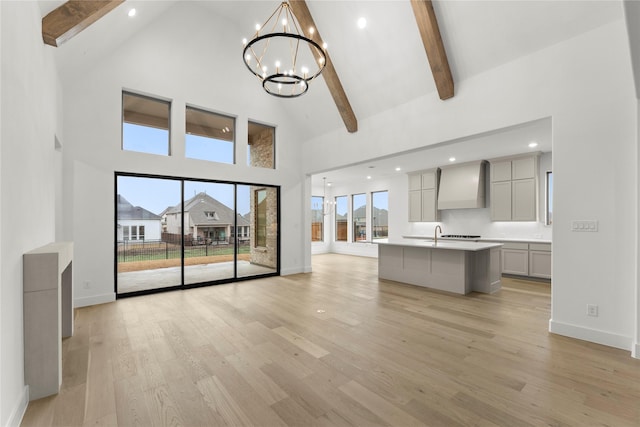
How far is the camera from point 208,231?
602 centimetres

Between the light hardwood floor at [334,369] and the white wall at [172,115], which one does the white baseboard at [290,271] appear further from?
the light hardwood floor at [334,369]

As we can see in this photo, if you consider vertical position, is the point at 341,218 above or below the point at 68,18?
below

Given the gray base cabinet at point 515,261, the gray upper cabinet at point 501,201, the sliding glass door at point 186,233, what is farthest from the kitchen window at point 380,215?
the sliding glass door at point 186,233

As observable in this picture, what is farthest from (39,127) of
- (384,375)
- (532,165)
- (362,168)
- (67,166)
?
(532,165)

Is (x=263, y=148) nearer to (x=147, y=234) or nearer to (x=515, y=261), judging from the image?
(x=147, y=234)

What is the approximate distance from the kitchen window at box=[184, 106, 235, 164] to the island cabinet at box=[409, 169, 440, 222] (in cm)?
579

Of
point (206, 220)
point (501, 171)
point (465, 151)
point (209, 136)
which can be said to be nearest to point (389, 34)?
point (465, 151)

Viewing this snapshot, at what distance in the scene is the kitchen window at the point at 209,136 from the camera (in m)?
5.88

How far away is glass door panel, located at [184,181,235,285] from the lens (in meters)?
5.79

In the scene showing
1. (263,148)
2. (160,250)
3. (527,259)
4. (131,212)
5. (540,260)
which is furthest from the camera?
(263,148)

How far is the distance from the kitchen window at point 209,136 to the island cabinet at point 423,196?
579cm

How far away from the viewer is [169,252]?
5.62 metres

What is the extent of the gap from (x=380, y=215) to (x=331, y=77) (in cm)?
659

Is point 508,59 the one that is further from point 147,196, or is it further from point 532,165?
point 147,196
